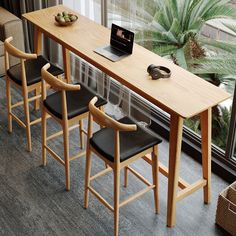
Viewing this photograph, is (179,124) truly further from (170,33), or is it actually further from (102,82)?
(102,82)

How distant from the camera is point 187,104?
9.27 feet

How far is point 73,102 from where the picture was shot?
3340 mm

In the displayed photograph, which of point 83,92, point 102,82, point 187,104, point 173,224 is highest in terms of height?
point 187,104

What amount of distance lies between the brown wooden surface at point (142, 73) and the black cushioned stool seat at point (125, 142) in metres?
0.25

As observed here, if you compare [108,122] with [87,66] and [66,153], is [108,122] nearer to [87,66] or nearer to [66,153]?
[66,153]

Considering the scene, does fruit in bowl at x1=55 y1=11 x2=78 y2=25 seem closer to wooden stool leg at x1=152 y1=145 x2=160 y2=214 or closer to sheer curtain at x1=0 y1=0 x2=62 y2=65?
sheer curtain at x1=0 y1=0 x2=62 y2=65

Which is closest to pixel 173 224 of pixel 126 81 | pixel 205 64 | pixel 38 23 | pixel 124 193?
pixel 124 193

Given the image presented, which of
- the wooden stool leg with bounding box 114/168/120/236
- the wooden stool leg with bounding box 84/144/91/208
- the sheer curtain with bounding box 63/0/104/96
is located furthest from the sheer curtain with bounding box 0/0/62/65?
the wooden stool leg with bounding box 114/168/120/236

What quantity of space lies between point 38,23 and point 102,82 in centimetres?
88

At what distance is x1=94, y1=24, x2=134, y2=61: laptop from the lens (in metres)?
3.31

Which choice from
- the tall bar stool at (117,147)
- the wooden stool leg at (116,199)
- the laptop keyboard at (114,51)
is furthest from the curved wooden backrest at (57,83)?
the wooden stool leg at (116,199)

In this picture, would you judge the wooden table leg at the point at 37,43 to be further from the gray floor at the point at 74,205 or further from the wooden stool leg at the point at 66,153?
the wooden stool leg at the point at 66,153

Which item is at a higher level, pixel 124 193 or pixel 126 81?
pixel 126 81

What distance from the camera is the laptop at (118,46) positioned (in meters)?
3.31
